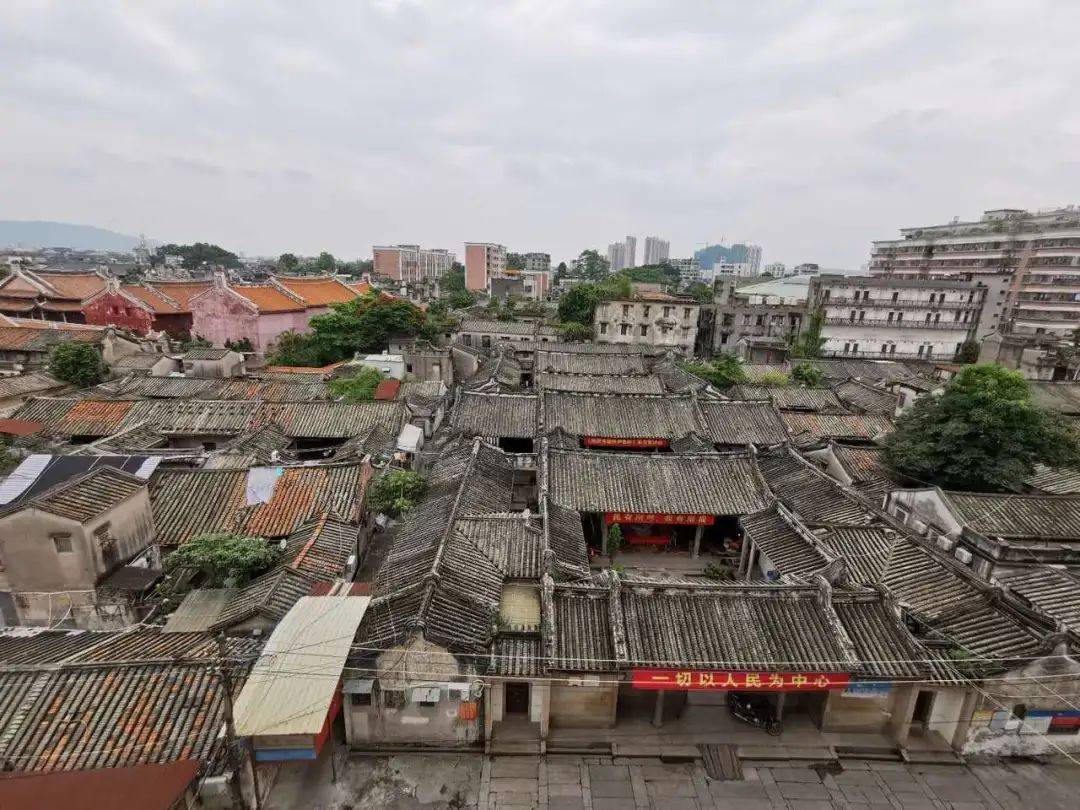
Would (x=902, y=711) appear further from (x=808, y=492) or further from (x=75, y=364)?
(x=75, y=364)

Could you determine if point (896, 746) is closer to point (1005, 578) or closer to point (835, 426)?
point (1005, 578)

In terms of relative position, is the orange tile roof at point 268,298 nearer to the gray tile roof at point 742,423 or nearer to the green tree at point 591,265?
the gray tile roof at point 742,423

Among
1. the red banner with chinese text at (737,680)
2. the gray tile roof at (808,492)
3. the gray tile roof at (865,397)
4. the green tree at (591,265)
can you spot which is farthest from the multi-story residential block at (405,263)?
the red banner with chinese text at (737,680)

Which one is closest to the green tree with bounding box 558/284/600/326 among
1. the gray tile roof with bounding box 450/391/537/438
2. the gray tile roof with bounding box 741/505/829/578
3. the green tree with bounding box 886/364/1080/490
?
the gray tile roof with bounding box 450/391/537/438

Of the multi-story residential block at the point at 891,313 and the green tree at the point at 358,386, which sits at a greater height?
the multi-story residential block at the point at 891,313

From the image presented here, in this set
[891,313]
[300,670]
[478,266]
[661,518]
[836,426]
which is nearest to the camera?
[300,670]

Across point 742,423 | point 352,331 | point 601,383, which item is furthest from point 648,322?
point 742,423
